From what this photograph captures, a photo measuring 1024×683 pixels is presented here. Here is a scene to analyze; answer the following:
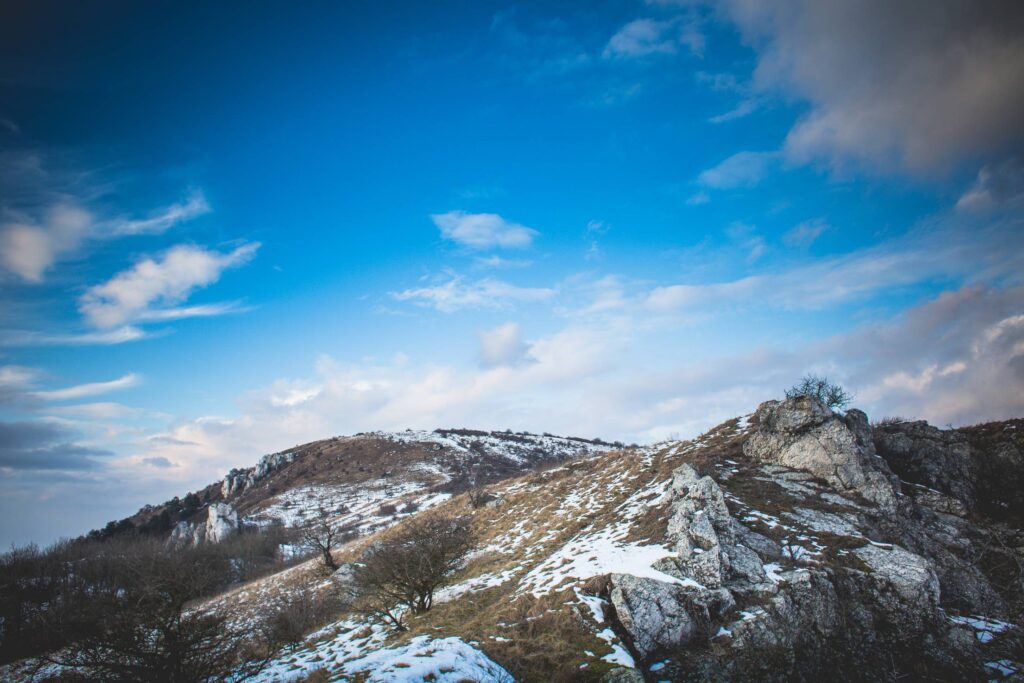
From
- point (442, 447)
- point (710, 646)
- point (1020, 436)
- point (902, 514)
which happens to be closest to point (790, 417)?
point (902, 514)

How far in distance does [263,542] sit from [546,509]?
72168mm

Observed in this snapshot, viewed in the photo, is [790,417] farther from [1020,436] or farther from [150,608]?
[150,608]

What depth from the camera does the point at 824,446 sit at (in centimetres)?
2314

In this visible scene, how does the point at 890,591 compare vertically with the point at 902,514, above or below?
below

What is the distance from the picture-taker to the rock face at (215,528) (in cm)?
8944

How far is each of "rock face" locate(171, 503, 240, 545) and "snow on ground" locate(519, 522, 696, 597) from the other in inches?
3782

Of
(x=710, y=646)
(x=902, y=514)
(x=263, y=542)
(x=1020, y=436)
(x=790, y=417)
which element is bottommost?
(x=263, y=542)

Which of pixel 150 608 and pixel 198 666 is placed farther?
pixel 150 608

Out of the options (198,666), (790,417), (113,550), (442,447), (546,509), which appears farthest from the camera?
(442,447)

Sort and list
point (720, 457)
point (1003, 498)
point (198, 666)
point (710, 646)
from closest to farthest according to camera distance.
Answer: point (198, 666) < point (710, 646) < point (1003, 498) < point (720, 457)

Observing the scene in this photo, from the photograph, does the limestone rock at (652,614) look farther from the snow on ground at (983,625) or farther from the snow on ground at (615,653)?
the snow on ground at (983,625)

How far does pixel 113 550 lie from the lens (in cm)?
7338

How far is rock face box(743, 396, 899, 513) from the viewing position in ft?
69.3

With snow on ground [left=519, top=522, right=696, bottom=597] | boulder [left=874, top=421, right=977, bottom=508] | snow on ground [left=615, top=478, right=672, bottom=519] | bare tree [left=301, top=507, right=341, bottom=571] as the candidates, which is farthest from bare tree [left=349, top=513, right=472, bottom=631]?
bare tree [left=301, top=507, right=341, bottom=571]
